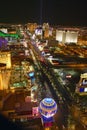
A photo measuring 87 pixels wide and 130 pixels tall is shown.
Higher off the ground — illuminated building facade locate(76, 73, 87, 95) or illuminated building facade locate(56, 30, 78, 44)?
illuminated building facade locate(56, 30, 78, 44)

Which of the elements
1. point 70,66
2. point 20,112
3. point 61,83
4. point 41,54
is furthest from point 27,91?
point 41,54

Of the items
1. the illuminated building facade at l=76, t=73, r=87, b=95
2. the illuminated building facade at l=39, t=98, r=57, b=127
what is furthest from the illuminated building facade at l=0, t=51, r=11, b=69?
the illuminated building facade at l=39, t=98, r=57, b=127

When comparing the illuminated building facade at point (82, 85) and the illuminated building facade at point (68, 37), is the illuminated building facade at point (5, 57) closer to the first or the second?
the illuminated building facade at point (82, 85)

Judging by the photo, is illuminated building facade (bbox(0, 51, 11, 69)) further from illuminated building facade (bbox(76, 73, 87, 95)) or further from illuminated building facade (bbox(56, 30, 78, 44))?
illuminated building facade (bbox(56, 30, 78, 44))

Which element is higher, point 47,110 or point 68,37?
point 68,37

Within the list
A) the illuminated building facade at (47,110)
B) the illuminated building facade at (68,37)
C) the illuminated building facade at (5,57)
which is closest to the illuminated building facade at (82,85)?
the illuminated building facade at (47,110)

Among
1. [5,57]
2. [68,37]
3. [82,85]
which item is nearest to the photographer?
[82,85]

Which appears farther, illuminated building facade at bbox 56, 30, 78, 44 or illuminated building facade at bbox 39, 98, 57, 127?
illuminated building facade at bbox 56, 30, 78, 44

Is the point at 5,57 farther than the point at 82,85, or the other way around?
the point at 5,57

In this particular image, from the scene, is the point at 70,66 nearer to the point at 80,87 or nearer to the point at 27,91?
the point at 80,87

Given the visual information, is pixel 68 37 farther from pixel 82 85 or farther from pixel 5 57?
pixel 82 85

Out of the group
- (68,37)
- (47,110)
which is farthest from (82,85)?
(68,37)
